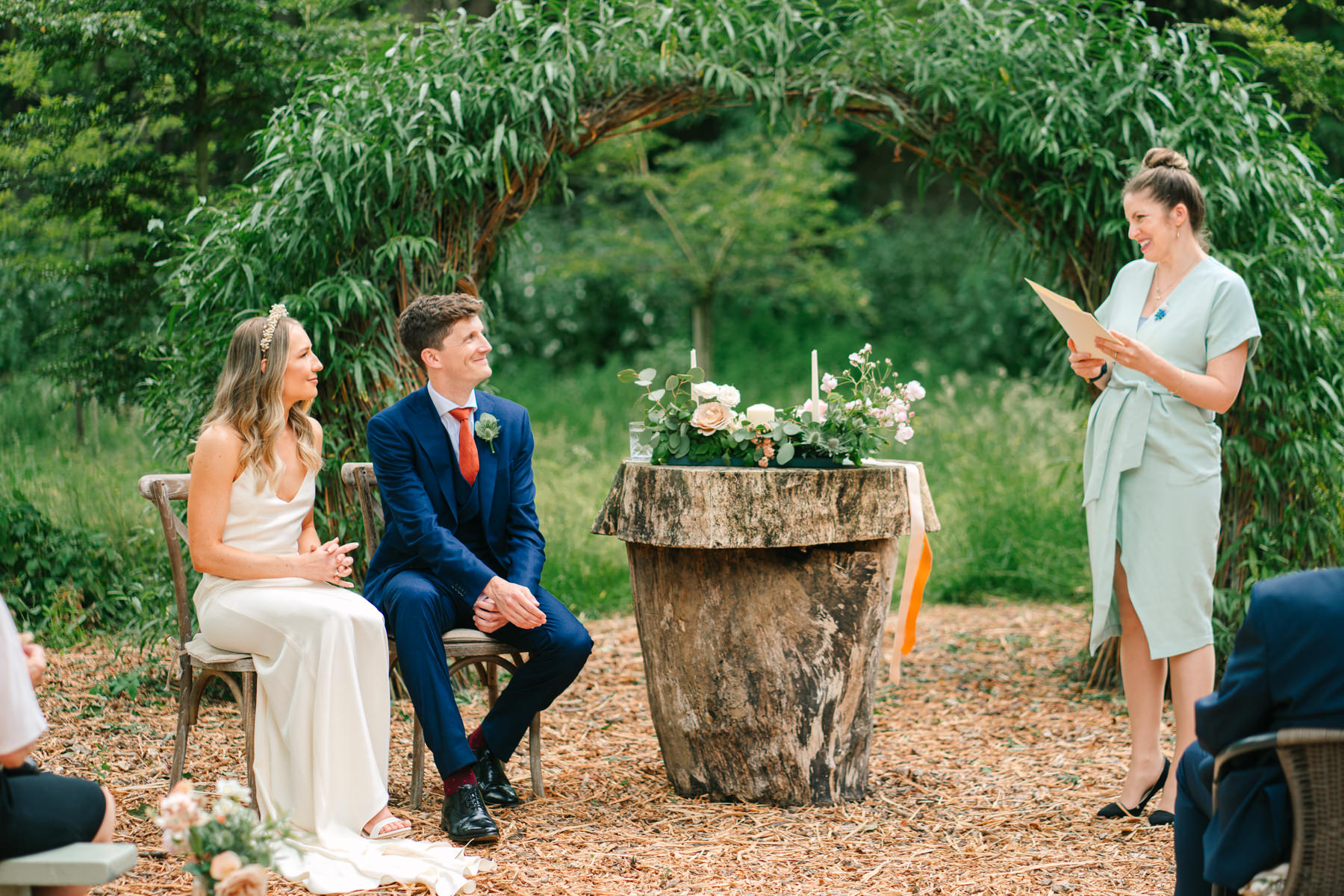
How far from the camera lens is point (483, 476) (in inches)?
138

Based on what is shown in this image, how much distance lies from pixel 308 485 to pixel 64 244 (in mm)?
2993

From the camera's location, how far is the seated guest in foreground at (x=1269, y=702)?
180 centimetres

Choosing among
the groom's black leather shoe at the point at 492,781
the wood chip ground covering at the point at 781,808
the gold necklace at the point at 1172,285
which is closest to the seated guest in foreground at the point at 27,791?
the wood chip ground covering at the point at 781,808

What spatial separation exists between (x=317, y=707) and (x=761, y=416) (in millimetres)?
1392

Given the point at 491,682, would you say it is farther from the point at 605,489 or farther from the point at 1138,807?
the point at 605,489

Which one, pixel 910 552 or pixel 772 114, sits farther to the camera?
pixel 772 114

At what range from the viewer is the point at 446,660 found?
10.8 feet

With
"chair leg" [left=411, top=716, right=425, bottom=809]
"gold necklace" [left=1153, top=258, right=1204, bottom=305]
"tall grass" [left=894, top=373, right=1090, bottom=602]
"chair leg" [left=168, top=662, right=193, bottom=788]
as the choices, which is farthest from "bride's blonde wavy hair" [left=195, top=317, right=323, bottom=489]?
"tall grass" [left=894, top=373, right=1090, bottom=602]

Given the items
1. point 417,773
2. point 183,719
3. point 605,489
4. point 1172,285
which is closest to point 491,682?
point 417,773

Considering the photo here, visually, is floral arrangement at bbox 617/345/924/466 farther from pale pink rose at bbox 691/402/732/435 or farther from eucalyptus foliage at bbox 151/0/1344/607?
eucalyptus foliage at bbox 151/0/1344/607

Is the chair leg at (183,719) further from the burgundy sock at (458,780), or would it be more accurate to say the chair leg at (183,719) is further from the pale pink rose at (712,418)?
the pale pink rose at (712,418)

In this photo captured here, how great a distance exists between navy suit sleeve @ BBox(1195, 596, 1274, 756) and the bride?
5.72 ft

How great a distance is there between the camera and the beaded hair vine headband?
10.5 feet

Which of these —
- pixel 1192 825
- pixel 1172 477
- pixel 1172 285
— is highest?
pixel 1172 285
